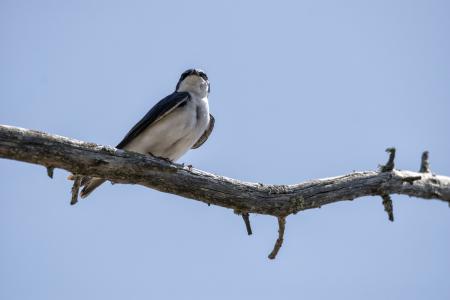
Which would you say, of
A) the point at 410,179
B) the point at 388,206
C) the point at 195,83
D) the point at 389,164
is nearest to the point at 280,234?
the point at 388,206

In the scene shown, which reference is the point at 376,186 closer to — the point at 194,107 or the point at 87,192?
the point at 194,107

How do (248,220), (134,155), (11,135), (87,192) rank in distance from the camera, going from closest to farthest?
(11,135) → (134,155) → (248,220) → (87,192)

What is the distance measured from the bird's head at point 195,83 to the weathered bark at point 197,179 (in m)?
3.11

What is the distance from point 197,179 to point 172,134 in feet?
6.25

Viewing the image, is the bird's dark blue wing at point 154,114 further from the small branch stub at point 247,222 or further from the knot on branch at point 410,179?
the knot on branch at point 410,179

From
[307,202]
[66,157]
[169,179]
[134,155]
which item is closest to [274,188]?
[307,202]

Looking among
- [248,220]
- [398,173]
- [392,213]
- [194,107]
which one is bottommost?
[248,220]

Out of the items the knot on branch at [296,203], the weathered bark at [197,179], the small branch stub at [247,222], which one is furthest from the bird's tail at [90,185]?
the knot on branch at [296,203]

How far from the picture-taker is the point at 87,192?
743cm

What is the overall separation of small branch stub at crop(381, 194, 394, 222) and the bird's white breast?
106 inches

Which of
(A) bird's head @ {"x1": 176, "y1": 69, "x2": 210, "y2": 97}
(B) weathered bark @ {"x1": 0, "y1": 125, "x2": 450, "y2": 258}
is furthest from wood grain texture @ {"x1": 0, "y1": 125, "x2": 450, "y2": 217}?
(A) bird's head @ {"x1": 176, "y1": 69, "x2": 210, "y2": 97}

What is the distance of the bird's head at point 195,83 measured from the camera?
28.7ft

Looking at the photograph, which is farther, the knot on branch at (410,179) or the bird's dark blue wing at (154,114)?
the bird's dark blue wing at (154,114)

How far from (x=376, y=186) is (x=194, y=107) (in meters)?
2.82
